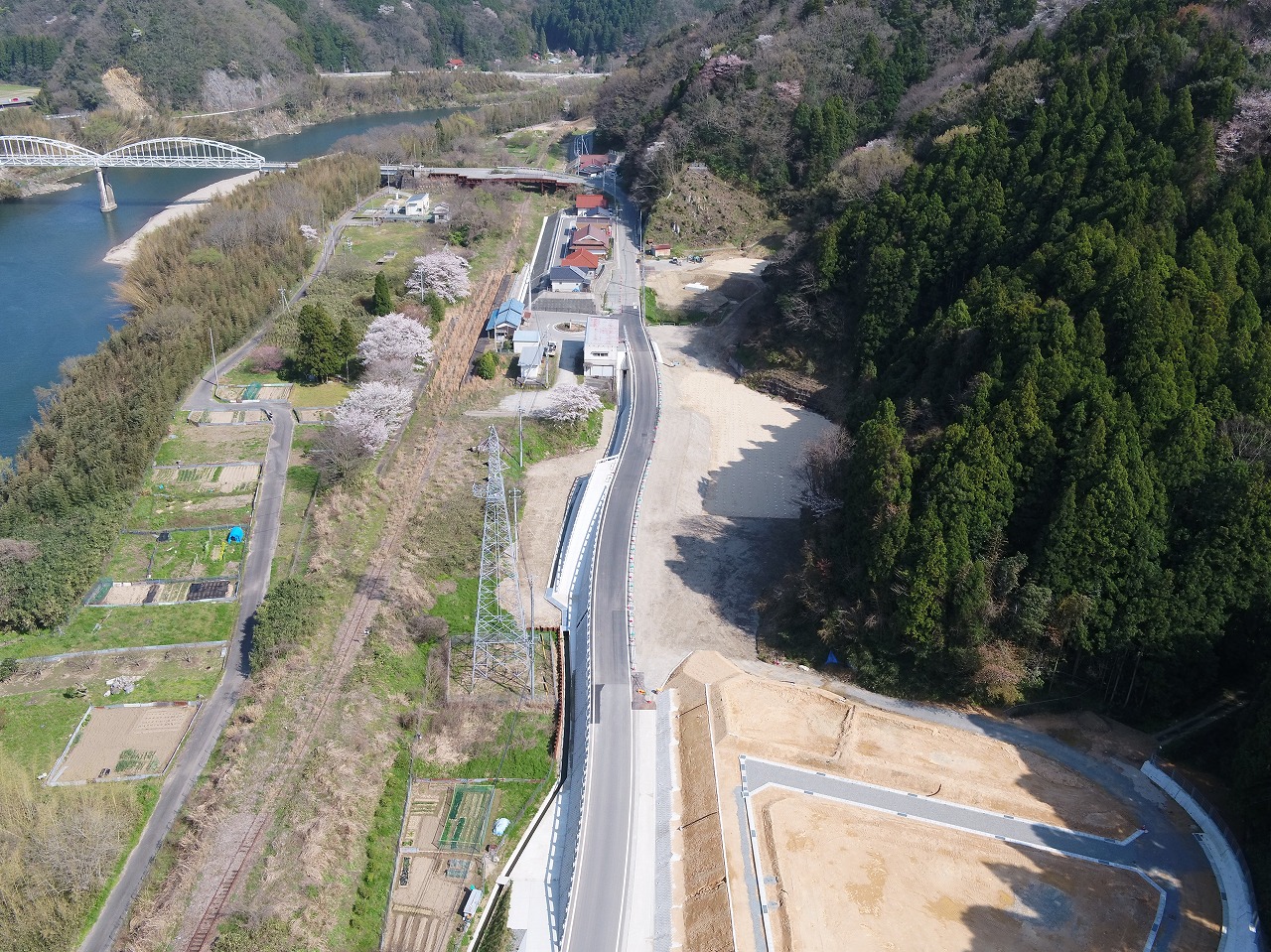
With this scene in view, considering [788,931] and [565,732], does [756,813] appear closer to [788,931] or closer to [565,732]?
[788,931]

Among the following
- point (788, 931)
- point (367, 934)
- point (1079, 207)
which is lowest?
point (367, 934)

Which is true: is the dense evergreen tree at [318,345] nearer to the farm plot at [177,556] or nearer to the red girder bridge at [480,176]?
the farm plot at [177,556]

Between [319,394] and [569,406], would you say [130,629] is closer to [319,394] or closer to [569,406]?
[319,394]

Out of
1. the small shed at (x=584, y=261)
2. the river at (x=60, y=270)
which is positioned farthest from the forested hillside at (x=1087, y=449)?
the river at (x=60, y=270)

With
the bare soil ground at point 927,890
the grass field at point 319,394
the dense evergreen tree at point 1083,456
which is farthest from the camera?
the grass field at point 319,394

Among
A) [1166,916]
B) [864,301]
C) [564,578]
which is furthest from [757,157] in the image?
[1166,916]
